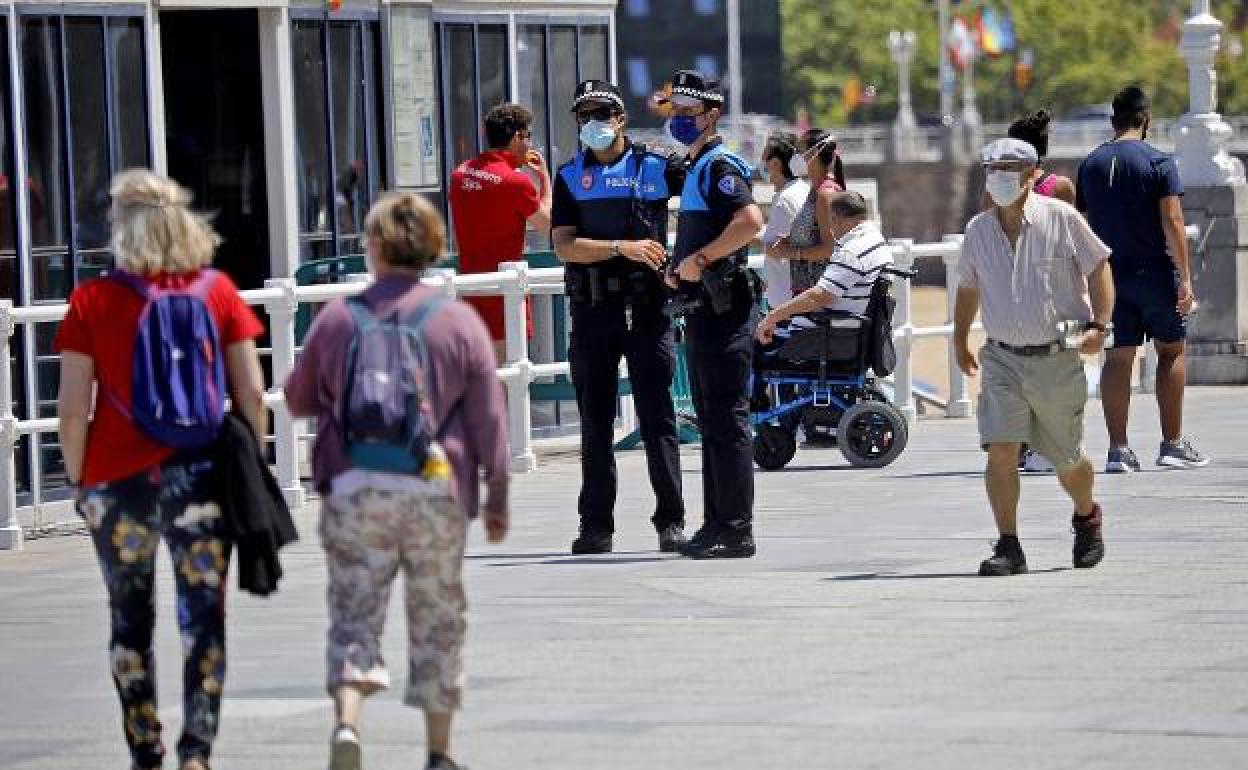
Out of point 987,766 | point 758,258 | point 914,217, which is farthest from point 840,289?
point 914,217

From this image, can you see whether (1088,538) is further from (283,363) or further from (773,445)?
(773,445)

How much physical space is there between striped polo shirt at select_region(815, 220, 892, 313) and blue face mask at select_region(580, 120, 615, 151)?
3.72 m

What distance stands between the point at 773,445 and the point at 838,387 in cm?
45

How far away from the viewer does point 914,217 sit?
309 feet

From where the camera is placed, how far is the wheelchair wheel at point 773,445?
1691 centimetres

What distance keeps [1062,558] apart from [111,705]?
13.9ft

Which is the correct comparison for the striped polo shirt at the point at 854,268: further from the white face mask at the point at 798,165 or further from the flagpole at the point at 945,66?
the flagpole at the point at 945,66

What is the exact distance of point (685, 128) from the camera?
13023 millimetres

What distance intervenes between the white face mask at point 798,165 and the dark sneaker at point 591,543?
4.84 meters

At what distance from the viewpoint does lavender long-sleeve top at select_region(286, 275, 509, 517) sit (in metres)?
8.02

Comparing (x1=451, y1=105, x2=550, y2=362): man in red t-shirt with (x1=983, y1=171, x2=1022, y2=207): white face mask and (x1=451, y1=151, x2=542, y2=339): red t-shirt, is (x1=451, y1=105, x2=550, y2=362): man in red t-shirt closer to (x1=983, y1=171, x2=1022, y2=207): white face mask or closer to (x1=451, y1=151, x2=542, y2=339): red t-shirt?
(x1=451, y1=151, x2=542, y2=339): red t-shirt

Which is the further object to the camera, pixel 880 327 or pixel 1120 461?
pixel 880 327

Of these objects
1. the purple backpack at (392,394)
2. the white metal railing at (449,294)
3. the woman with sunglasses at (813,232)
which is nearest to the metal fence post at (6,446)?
the white metal railing at (449,294)

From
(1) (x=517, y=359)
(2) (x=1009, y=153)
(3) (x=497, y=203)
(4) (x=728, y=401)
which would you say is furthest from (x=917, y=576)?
(3) (x=497, y=203)
